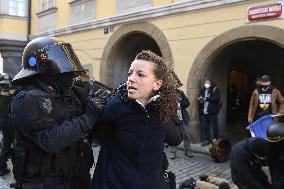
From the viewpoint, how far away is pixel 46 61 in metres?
2.22

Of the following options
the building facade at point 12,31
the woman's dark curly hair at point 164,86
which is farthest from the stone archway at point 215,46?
the building facade at point 12,31

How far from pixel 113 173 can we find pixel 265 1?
6168mm

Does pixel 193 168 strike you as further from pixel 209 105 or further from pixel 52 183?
pixel 52 183

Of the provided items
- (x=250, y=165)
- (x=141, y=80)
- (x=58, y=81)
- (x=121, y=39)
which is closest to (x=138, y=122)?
(x=141, y=80)

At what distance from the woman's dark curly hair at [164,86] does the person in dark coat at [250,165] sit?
1.98 m

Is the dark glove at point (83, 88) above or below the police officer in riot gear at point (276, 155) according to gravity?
above

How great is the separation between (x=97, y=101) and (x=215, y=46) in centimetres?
632

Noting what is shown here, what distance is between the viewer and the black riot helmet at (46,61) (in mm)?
2215

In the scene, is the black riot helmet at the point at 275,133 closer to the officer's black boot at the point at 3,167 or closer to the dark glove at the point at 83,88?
the dark glove at the point at 83,88

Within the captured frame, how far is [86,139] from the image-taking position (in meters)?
2.37

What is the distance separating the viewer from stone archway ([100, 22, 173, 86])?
9284mm

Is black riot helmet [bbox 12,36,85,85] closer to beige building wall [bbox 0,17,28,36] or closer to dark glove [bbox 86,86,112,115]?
dark glove [bbox 86,86,112,115]

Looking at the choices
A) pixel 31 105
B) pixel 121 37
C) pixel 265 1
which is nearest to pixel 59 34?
pixel 121 37

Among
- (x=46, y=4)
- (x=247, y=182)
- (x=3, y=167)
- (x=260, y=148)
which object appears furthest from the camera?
(x=46, y=4)
